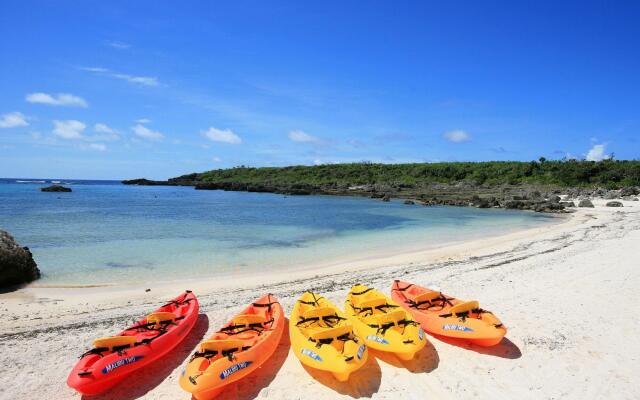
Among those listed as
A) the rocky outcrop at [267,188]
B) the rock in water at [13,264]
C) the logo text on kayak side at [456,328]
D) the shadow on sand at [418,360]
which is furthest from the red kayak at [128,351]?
the rocky outcrop at [267,188]

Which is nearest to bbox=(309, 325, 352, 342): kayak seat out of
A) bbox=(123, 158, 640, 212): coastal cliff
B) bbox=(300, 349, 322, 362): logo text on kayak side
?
bbox=(300, 349, 322, 362): logo text on kayak side

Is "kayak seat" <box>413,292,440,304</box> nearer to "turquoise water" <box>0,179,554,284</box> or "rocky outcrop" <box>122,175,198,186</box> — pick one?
"turquoise water" <box>0,179,554,284</box>

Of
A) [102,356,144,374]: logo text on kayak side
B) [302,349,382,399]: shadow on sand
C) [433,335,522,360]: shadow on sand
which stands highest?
[102,356,144,374]: logo text on kayak side

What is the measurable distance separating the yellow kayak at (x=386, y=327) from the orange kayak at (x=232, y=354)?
1.42m

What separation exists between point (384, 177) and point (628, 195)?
42510 millimetres

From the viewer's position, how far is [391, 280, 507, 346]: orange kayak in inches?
238

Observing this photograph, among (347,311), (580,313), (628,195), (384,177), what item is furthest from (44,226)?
(384,177)

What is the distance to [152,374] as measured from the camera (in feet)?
18.4

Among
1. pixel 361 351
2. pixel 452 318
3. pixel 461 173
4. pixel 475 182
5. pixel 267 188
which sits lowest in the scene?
pixel 361 351

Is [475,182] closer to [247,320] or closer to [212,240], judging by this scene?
[212,240]

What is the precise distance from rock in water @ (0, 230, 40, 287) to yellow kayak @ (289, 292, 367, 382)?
8065 millimetres

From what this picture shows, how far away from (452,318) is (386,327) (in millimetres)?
1318

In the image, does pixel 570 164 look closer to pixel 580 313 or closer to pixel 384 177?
pixel 384 177

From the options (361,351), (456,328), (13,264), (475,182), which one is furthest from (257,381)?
(475,182)
